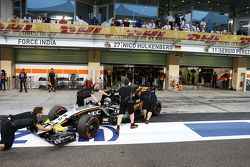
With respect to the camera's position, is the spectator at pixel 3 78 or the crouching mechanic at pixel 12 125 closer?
the crouching mechanic at pixel 12 125

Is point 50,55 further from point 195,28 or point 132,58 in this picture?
point 195,28

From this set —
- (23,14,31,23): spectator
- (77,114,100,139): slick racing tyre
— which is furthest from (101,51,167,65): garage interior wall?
(77,114,100,139): slick racing tyre

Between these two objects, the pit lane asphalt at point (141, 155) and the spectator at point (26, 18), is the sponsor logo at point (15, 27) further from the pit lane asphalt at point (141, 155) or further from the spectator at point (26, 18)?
the pit lane asphalt at point (141, 155)

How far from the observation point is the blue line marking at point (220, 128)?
7805 millimetres

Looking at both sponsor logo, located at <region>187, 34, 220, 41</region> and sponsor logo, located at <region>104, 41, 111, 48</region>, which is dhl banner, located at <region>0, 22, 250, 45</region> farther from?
sponsor logo, located at <region>104, 41, 111, 48</region>

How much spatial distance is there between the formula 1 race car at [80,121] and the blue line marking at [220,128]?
2425 millimetres

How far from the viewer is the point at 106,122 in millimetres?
8102

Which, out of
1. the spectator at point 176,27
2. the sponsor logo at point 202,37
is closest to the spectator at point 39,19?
the spectator at point 176,27

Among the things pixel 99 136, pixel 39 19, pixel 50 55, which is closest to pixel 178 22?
pixel 50 55

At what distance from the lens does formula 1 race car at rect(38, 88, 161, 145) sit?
6371mm

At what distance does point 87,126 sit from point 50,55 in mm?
12902

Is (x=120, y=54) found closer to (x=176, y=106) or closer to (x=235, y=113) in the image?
(x=176, y=106)

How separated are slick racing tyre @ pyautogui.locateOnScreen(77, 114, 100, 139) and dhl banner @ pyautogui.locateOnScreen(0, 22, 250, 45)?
10748 mm

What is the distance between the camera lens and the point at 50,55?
18.4 m
